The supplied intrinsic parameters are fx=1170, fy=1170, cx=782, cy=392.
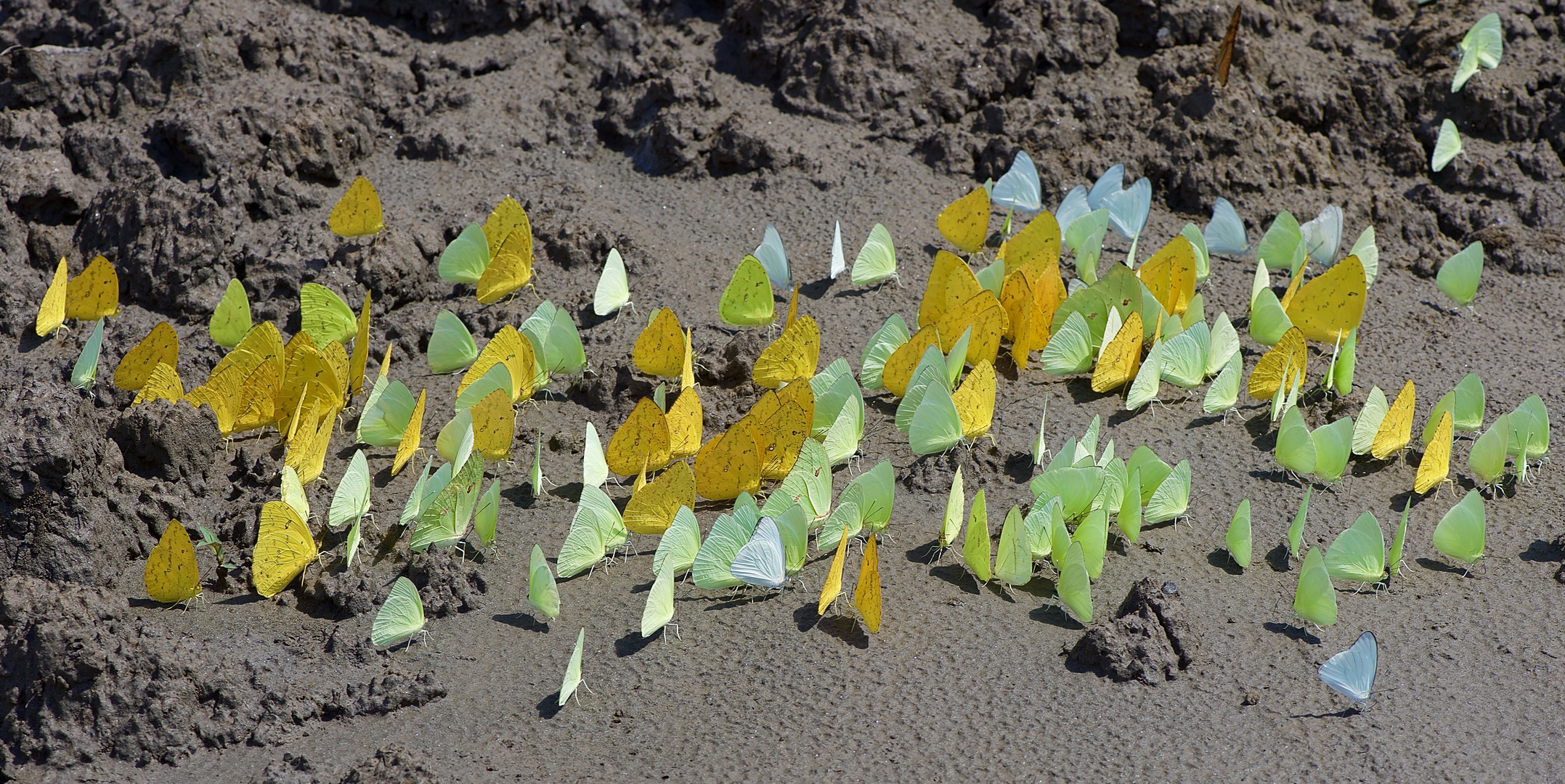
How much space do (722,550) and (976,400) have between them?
108cm

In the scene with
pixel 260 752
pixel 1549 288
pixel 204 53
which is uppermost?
pixel 204 53

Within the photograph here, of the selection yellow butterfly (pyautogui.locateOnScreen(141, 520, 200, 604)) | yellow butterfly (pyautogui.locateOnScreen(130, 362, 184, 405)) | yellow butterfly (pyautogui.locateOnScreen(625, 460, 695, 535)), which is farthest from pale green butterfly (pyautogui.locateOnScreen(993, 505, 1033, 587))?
yellow butterfly (pyautogui.locateOnScreen(130, 362, 184, 405))

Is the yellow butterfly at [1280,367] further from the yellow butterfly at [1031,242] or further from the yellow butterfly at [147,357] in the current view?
the yellow butterfly at [147,357]

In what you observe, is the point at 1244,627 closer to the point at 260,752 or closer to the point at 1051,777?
the point at 1051,777

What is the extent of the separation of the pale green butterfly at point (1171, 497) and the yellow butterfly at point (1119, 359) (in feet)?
2.17

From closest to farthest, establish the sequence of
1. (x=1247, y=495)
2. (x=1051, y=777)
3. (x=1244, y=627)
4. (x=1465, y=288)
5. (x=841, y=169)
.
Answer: (x=1051, y=777) < (x=1244, y=627) < (x=1247, y=495) < (x=1465, y=288) < (x=841, y=169)

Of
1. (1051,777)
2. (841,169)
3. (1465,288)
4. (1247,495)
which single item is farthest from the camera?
(841,169)

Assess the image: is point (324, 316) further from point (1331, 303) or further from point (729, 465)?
point (1331, 303)

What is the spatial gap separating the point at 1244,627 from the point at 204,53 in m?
5.37

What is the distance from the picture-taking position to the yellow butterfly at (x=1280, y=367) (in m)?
4.16

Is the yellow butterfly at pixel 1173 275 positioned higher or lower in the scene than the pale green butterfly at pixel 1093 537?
higher

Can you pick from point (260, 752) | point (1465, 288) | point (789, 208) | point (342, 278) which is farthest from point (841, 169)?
point (260, 752)

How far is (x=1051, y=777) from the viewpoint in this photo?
283 cm

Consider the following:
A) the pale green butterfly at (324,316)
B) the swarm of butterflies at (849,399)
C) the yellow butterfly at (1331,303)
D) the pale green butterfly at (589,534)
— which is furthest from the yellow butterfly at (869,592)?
the pale green butterfly at (324,316)
